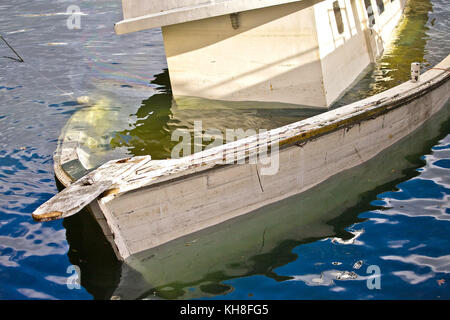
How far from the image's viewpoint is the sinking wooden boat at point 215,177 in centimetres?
429

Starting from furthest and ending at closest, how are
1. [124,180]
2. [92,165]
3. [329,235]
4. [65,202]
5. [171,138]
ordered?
[171,138]
[92,165]
[329,235]
[124,180]
[65,202]

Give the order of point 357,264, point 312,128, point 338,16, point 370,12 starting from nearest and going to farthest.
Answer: point 357,264 < point 312,128 < point 338,16 < point 370,12

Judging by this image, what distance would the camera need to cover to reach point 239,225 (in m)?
5.28

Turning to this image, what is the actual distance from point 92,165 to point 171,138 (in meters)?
1.28

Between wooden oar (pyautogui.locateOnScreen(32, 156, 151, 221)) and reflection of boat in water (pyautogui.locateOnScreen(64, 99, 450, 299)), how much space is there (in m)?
0.89

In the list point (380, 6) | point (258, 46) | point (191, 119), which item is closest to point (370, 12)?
point (380, 6)

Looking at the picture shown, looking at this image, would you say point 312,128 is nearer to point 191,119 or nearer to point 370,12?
point 191,119

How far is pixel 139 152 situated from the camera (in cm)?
607

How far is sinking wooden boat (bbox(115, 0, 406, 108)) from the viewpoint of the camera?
6102mm

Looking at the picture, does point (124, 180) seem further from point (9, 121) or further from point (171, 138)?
point (9, 121)

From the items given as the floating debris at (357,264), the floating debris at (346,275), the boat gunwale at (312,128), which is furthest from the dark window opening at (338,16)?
the floating debris at (346,275)

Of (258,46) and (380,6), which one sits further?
(380,6)

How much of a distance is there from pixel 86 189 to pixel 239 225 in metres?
1.86
